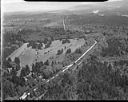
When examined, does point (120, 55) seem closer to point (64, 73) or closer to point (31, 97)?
point (64, 73)

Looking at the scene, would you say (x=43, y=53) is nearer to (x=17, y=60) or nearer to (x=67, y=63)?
(x=17, y=60)

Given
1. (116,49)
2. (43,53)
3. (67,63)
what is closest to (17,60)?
(43,53)

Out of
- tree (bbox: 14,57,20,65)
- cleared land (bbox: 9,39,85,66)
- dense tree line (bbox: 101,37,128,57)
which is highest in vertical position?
dense tree line (bbox: 101,37,128,57)

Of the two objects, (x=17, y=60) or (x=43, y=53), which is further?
(x=43, y=53)

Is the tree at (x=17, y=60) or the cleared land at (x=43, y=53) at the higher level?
the cleared land at (x=43, y=53)

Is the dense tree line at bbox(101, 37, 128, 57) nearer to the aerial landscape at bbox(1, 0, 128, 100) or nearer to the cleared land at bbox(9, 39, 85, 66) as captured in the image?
the aerial landscape at bbox(1, 0, 128, 100)

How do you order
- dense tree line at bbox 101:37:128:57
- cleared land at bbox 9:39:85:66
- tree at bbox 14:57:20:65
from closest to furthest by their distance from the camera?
1. dense tree line at bbox 101:37:128:57
2. tree at bbox 14:57:20:65
3. cleared land at bbox 9:39:85:66

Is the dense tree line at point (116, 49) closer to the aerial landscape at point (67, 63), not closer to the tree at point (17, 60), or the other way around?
the aerial landscape at point (67, 63)

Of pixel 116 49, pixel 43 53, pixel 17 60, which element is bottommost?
pixel 17 60

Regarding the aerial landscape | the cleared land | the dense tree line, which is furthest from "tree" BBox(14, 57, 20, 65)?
the dense tree line

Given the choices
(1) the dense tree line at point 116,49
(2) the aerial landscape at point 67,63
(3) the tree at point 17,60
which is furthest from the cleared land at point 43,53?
(1) the dense tree line at point 116,49
